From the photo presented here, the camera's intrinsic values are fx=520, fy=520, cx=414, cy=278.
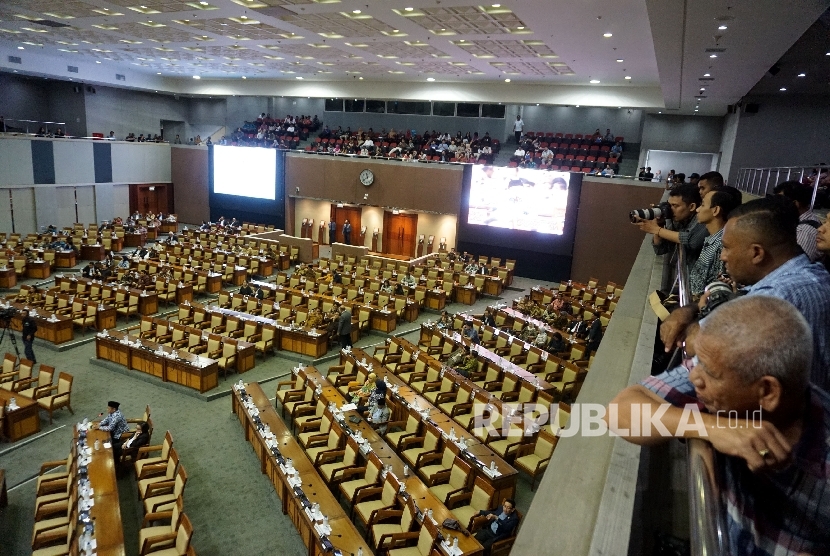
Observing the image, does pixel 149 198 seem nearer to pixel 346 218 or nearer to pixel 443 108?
pixel 346 218

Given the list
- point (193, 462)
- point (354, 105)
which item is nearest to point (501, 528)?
point (193, 462)

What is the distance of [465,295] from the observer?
15.7 metres

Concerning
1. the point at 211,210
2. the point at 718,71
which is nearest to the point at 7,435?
the point at 718,71

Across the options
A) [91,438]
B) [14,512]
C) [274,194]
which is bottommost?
[14,512]

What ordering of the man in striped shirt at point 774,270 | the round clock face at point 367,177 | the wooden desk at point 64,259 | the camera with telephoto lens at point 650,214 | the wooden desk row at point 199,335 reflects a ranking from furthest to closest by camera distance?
the round clock face at point 367,177 < the wooden desk at point 64,259 < the wooden desk row at point 199,335 < the camera with telephoto lens at point 650,214 < the man in striped shirt at point 774,270

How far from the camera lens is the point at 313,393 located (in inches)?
347

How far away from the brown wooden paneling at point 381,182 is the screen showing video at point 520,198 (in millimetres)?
1031

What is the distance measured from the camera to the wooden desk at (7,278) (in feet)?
48.5

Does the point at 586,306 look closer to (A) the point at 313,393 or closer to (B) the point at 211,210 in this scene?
(A) the point at 313,393

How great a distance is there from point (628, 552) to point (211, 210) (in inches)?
1071

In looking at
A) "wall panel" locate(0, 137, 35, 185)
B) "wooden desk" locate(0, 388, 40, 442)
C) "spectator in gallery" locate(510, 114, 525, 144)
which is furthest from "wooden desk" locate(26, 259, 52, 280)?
"spectator in gallery" locate(510, 114, 525, 144)

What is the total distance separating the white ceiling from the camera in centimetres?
864

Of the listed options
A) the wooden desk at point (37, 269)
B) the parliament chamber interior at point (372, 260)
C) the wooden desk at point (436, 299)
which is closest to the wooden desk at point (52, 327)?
the parliament chamber interior at point (372, 260)

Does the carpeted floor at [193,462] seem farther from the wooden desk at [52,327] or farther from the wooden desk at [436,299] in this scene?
the wooden desk at [436,299]
